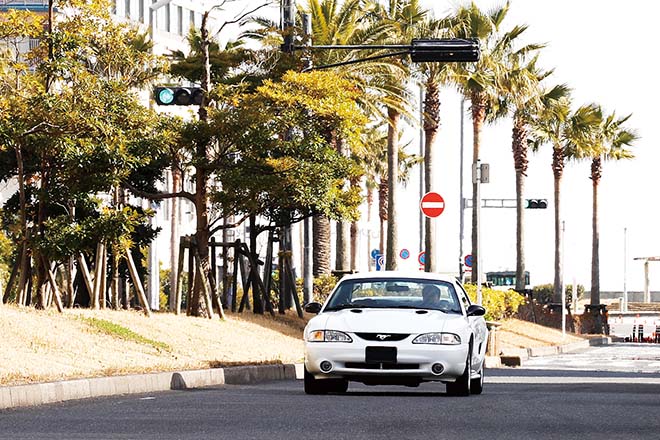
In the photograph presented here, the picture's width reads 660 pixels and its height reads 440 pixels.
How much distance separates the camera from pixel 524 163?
69312 mm

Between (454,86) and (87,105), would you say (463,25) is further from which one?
(87,105)

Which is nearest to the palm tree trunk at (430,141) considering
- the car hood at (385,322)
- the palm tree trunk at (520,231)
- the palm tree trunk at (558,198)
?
the palm tree trunk at (520,231)

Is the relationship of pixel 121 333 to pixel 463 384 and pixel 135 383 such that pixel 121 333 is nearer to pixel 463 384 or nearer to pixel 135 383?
pixel 135 383

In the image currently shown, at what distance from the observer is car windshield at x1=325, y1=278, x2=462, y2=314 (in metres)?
19.0

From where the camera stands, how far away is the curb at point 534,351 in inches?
1657

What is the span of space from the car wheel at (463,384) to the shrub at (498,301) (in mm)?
33143

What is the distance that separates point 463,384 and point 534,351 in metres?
35.3

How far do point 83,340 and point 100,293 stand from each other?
7950 millimetres

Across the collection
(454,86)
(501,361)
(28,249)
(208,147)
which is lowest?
(501,361)

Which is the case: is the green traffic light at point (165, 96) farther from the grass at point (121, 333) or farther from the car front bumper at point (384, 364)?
the car front bumper at point (384, 364)

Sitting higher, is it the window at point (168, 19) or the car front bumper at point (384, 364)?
the window at point (168, 19)

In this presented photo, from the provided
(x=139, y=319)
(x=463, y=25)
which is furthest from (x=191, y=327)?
(x=463, y=25)

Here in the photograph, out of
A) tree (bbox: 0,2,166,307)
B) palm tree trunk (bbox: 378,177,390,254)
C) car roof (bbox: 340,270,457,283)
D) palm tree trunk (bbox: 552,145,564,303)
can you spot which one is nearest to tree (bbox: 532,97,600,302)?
palm tree trunk (bbox: 552,145,564,303)

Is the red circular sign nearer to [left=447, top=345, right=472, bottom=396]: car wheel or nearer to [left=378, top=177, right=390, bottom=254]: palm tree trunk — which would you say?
[left=447, top=345, right=472, bottom=396]: car wheel
